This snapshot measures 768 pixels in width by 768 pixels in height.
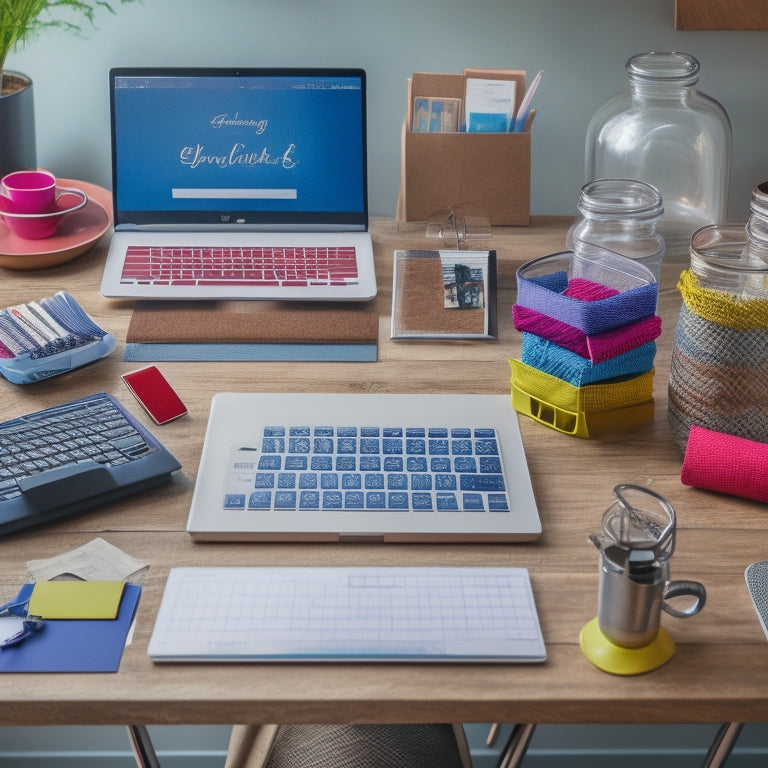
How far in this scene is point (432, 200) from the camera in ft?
5.09

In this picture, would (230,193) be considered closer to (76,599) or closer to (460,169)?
(460,169)

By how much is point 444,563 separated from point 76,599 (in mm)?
320

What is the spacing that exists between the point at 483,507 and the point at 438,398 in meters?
0.20

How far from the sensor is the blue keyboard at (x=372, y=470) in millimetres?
1015

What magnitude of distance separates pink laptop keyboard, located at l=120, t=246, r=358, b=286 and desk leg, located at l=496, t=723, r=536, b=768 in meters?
0.60

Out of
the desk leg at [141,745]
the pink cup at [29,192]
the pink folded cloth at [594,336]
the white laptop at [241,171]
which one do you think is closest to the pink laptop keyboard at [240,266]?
the white laptop at [241,171]

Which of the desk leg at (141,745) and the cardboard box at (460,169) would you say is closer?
the desk leg at (141,745)

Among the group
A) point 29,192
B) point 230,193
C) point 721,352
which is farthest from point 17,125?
point 721,352

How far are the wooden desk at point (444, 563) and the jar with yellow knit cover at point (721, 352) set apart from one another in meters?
0.06

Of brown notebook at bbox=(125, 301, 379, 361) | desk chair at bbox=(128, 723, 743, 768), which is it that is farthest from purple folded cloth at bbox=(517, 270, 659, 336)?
desk chair at bbox=(128, 723, 743, 768)

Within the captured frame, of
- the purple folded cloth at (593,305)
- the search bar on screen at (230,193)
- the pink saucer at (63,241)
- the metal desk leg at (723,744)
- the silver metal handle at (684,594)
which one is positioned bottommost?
the metal desk leg at (723,744)

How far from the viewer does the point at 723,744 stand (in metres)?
1.16

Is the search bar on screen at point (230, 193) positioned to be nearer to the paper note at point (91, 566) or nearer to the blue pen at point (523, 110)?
the blue pen at point (523, 110)

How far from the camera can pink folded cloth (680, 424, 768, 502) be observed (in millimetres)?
1022
